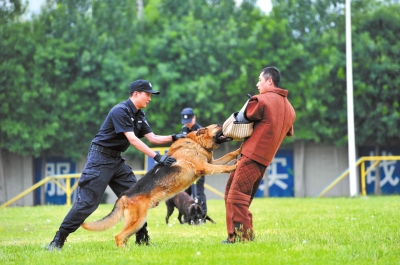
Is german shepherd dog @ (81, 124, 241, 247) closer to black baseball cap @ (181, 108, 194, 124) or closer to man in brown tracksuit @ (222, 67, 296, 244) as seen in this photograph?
man in brown tracksuit @ (222, 67, 296, 244)

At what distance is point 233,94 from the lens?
29125mm

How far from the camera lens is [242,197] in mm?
7812

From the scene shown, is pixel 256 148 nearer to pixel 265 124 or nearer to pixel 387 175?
pixel 265 124

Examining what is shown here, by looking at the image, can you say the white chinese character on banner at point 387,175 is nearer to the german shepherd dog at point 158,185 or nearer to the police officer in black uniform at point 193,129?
the police officer in black uniform at point 193,129

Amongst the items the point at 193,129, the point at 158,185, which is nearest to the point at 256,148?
the point at 158,185

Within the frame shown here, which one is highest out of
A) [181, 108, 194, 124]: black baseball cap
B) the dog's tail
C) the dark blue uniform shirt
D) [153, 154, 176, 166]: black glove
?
[181, 108, 194, 124]: black baseball cap

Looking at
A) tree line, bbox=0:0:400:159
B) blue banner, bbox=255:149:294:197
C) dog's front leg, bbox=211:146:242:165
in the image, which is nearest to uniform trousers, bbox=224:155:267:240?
dog's front leg, bbox=211:146:242:165

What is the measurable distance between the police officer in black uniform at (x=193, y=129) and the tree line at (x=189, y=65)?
50.4 ft

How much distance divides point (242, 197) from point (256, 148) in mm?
627

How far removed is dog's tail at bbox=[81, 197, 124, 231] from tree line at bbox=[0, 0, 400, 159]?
807 inches

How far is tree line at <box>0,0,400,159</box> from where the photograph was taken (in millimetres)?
28047

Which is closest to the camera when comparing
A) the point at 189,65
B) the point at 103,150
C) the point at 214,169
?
the point at 214,169

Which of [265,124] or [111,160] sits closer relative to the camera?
[265,124]

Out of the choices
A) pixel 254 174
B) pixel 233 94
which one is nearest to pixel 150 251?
pixel 254 174
